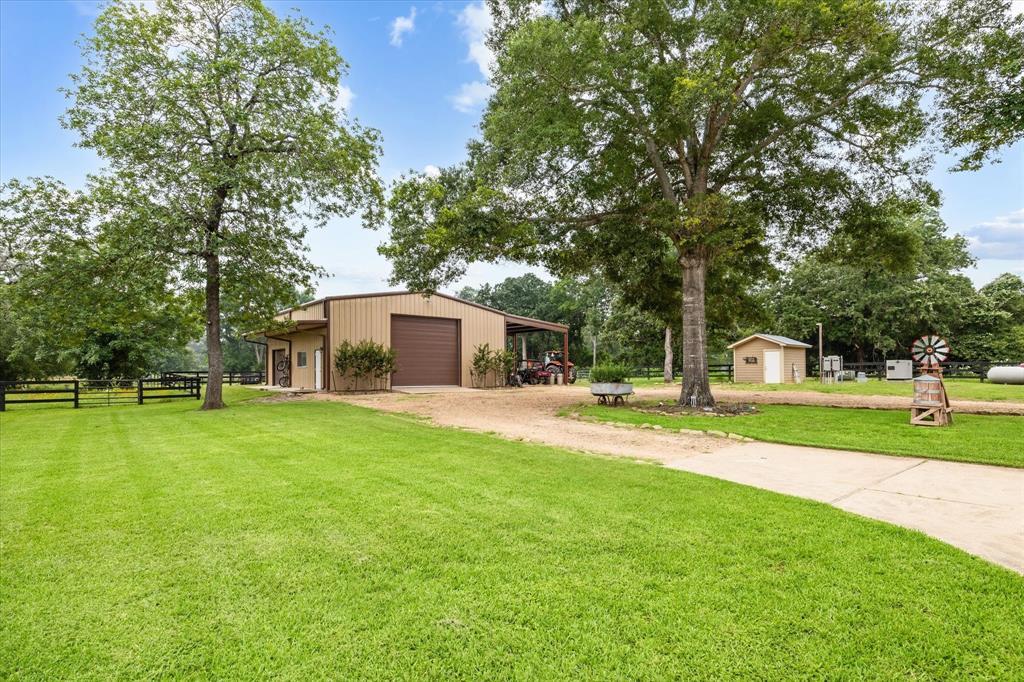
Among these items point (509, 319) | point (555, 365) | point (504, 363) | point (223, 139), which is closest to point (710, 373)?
point (555, 365)

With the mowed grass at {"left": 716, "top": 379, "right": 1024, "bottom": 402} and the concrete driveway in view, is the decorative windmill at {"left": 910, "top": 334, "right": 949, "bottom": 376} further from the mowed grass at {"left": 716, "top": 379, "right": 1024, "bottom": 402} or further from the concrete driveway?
the mowed grass at {"left": 716, "top": 379, "right": 1024, "bottom": 402}

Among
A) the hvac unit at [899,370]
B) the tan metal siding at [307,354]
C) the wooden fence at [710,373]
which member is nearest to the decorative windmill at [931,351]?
the hvac unit at [899,370]

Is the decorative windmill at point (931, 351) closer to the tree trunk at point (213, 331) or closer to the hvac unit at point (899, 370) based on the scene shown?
the hvac unit at point (899, 370)

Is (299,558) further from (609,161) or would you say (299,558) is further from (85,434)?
(609,161)

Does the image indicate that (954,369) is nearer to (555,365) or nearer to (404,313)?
(555,365)

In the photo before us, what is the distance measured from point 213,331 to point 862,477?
47.6 feet

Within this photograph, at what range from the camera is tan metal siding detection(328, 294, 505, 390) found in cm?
1845

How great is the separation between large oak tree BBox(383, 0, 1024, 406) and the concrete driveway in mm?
4368

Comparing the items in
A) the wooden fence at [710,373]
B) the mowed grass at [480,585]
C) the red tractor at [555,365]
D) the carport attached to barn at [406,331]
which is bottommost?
the mowed grass at [480,585]

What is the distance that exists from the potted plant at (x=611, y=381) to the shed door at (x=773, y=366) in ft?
45.8

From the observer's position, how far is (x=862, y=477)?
4.76 m

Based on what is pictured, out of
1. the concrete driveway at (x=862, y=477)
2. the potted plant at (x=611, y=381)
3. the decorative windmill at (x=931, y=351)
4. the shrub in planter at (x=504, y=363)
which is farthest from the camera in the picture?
the shrub in planter at (x=504, y=363)

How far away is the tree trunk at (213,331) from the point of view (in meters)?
13.1

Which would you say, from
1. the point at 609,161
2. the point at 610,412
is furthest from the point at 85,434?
the point at 609,161
